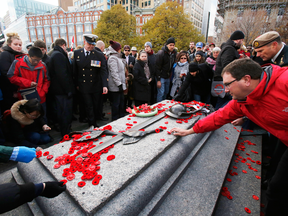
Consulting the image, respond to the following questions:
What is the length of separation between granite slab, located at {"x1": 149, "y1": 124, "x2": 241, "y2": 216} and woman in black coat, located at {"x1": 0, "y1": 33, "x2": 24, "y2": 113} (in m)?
3.60

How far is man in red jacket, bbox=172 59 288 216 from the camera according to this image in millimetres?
1304

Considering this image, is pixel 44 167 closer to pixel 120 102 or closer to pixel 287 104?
pixel 287 104

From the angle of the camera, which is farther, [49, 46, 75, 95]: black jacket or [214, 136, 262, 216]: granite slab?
[49, 46, 75, 95]: black jacket

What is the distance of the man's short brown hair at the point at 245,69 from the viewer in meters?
1.38

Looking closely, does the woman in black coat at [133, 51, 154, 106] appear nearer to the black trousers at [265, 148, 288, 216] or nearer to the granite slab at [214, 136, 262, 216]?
the granite slab at [214, 136, 262, 216]

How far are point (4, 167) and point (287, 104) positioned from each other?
11.8 ft

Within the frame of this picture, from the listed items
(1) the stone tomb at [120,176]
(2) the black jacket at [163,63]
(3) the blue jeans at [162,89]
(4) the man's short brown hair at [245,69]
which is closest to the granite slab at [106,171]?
(1) the stone tomb at [120,176]

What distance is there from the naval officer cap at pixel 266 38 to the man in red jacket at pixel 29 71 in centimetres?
378

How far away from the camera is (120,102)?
4371 mm

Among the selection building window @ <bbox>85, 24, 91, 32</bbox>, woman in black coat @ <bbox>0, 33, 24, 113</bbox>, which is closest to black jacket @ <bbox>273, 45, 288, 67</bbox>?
woman in black coat @ <bbox>0, 33, 24, 113</bbox>

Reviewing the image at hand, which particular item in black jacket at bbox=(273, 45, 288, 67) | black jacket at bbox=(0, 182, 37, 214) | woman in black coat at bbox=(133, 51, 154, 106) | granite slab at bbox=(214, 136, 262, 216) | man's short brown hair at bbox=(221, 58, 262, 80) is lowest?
granite slab at bbox=(214, 136, 262, 216)

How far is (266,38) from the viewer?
7.73ft

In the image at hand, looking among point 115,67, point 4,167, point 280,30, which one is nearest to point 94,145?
point 4,167

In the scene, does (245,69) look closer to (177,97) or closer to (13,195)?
(13,195)
